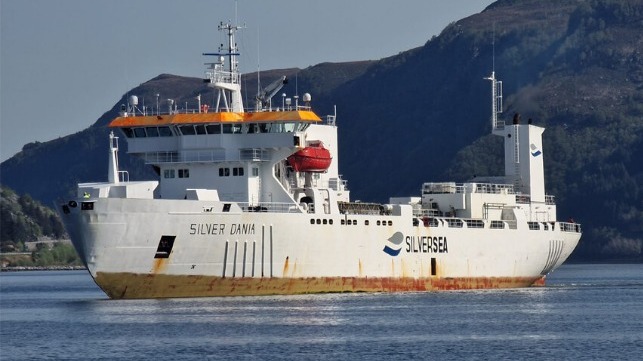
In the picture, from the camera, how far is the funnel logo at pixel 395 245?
237 ft

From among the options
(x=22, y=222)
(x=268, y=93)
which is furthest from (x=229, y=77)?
(x=22, y=222)

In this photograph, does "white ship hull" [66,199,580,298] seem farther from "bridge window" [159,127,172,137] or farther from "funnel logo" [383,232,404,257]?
"bridge window" [159,127,172,137]

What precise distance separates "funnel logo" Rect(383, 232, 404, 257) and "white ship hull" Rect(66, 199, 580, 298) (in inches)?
3.7

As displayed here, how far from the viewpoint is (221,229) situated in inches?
2494

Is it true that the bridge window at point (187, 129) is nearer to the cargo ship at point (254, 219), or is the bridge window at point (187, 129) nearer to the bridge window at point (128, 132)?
the cargo ship at point (254, 219)

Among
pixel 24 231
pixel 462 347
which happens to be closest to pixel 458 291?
pixel 462 347

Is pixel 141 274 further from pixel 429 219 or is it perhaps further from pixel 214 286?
pixel 429 219

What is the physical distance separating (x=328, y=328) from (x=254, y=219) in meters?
11.2

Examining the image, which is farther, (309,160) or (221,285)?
(309,160)

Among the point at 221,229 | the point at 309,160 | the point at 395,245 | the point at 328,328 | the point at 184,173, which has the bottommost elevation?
the point at 328,328

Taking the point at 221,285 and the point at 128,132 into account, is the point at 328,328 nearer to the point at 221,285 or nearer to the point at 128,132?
the point at 221,285

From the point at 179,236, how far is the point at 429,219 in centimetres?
1743

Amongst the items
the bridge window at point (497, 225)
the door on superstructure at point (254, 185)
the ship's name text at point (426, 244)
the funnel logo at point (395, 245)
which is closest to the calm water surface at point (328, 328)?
the funnel logo at point (395, 245)

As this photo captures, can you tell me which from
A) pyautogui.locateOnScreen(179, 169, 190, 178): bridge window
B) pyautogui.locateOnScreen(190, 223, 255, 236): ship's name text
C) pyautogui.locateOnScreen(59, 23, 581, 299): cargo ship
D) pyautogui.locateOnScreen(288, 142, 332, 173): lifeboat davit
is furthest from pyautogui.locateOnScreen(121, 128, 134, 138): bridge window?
pyautogui.locateOnScreen(190, 223, 255, 236): ship's name text
